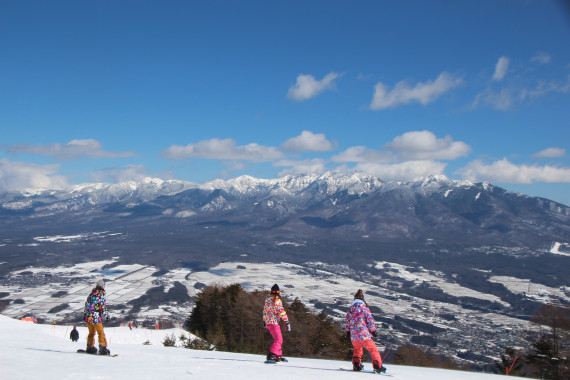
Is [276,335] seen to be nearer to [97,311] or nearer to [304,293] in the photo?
[97,311]

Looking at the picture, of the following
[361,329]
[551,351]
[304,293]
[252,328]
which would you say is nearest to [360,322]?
→ [361,329]

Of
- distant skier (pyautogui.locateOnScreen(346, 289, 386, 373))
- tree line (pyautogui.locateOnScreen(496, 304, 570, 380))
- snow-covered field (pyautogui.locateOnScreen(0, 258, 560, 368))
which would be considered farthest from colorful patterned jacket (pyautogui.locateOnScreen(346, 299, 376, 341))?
snow-covered field (pyautogui.locateOnScreen(0, 258, 560, 368))

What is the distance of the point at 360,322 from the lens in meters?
11.1

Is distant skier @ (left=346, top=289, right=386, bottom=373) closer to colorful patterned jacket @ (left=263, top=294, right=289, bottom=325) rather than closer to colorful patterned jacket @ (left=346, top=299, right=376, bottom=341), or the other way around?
colorful patterned jacket @ (left=346, top=299, right=376, bottom=341)

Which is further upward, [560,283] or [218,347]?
[218,347]

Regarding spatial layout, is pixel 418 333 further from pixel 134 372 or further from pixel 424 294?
pixel 134 372

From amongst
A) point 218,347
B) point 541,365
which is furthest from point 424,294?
point 218,347

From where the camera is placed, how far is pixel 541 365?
24906 mm

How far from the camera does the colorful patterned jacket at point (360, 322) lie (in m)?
11.0

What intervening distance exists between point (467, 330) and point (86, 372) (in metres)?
95.4

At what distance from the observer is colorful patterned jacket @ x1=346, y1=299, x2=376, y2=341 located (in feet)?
36.2

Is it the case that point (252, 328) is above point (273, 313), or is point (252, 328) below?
below

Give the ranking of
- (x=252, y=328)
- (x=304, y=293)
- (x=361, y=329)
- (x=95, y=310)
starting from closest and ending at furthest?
(x=361, y=329)
(x=95, y=310)
(x=252, y=328)
(x=304, y=293)

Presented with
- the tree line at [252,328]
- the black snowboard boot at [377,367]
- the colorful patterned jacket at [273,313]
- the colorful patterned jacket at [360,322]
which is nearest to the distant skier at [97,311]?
the colorful patterned jacket at [273,313]
